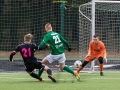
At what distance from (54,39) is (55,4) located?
1501 centimetres

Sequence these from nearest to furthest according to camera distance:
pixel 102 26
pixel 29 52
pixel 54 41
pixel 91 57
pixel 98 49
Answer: pixel 29 52
pixel 54 41
pixel 91 57
pixel 98 49
pixel 102 26

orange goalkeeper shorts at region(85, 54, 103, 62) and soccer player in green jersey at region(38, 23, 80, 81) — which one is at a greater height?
soccer player in green jersey at region(38, 23, 80, 81)

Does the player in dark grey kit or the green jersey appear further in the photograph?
the green jersey

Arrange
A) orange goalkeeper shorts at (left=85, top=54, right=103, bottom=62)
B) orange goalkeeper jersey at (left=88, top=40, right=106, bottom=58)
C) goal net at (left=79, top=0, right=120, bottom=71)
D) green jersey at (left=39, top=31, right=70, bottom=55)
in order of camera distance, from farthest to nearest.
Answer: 1. goal net at (left=79, top=0, right=120, bottom=71)
2. orange goalkeeper jersey at (left=88, top=40, right=106, bottom=58)
3. orange goalkeeper shorts at (left=85, top=54, right=103, bottom=62)
4. green jersey at (left=39, top=31, right=70, bottom=55)

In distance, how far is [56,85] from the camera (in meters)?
14.4

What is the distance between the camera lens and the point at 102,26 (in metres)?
24.5

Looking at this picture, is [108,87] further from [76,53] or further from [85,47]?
[76,53]

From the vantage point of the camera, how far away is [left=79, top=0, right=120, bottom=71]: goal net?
70.1 feet

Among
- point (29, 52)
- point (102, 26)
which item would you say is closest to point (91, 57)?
point (29, 52)

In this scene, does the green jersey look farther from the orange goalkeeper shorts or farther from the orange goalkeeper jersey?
the orange goalkeeper jersey

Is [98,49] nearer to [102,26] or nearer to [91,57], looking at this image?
[91,57]

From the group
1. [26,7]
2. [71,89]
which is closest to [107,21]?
[26,7]

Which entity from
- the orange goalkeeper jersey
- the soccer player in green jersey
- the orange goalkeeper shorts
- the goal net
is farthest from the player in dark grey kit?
the goal net

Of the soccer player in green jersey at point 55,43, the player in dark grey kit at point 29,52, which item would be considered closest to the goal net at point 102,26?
the soccer player in green jersey at point 55,43
